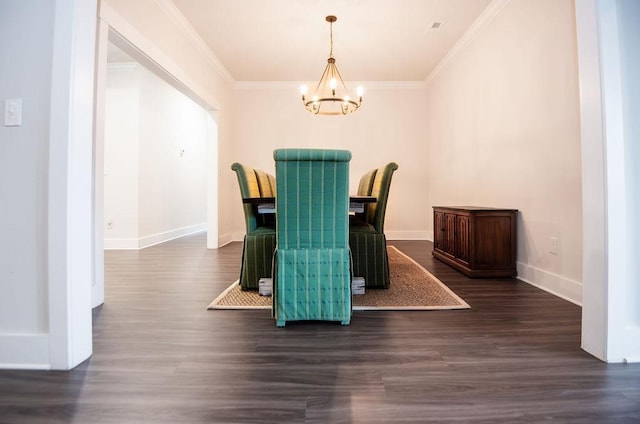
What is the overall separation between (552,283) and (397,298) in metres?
1.22

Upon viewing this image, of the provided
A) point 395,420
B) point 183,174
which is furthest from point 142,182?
point 395,420

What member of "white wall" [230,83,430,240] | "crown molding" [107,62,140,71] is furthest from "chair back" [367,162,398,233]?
"crown molding" [107,62,140,71]

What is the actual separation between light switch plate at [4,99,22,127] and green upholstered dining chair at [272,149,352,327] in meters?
1.06

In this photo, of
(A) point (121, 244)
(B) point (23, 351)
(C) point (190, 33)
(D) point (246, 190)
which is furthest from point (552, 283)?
(A) point (121, 244)

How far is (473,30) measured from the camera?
11.3ft

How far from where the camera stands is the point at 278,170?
5.20 feet

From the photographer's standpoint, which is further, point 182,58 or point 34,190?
point 182,58

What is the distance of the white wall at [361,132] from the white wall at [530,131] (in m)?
1.37

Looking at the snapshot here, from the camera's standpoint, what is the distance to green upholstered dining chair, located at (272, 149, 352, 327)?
1584 mm

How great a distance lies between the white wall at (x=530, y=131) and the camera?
2.14 metres

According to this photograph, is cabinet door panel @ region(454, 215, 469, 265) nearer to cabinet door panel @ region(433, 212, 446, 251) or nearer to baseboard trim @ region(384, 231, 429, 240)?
cabinet door panel @ region(433, 212, 446, 251)

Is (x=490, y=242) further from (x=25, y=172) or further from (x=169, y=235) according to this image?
(x=169, y=235)

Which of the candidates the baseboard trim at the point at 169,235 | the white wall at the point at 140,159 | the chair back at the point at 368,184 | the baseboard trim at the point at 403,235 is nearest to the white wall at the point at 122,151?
the white wall at the point at 140,159

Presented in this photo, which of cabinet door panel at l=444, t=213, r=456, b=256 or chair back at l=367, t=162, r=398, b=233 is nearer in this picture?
chair back at l=367, t=162, r=398, b=233
